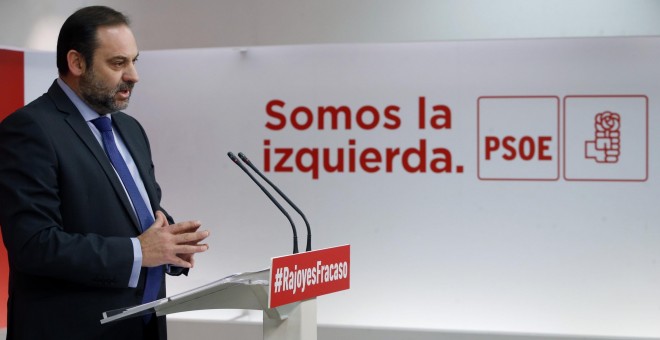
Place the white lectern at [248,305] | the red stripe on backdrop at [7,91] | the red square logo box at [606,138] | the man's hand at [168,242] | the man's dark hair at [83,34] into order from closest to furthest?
1. the white lectern at [248,305]
2. the man's hand at [168,242]
3. the man's dark hair at [83,34]
4. the red square logo box at [606,138]
5. the red stripe on backdrop at [7,91]

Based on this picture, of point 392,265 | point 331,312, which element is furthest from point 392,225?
point 331,312

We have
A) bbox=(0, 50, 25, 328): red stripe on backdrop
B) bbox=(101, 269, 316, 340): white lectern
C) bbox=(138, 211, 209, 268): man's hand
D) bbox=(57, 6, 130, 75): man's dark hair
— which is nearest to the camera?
bbox=(101, 269, 316, 340): white lectern

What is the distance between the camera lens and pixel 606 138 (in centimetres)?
498

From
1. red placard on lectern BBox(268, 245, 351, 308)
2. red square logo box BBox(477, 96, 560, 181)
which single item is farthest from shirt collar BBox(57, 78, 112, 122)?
red square logo box BBox(477, 96, 560, 181)

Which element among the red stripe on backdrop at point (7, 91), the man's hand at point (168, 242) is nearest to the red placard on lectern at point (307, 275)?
the man's hand at point (168, 242)

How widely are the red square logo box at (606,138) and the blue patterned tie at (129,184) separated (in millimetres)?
3335

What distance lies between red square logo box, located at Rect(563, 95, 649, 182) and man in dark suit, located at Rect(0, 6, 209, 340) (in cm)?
332

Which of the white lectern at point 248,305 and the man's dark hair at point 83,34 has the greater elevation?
the man's dark hair at point 83,34

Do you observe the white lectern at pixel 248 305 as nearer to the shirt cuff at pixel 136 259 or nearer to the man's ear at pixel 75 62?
the shirt cuff at pixel 136 259

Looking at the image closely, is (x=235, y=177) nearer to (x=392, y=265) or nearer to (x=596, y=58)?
(x=392, y=265)

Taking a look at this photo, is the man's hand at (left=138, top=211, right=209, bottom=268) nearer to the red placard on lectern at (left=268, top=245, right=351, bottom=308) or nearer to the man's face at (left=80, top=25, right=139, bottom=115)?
the red placard on lectern at (left=268, top=245, right=351, bottom=308)

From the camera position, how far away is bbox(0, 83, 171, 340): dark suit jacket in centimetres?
201

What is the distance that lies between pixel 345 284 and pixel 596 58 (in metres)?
3.26

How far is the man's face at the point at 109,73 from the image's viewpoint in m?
2.20
